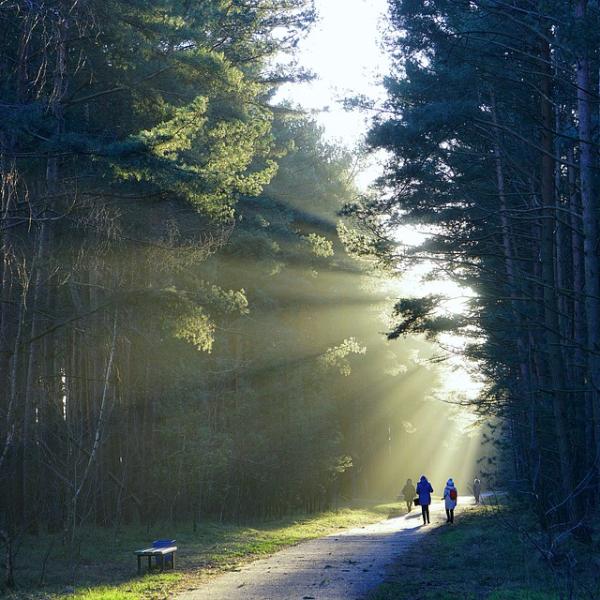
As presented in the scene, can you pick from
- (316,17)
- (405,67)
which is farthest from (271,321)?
(405,67)

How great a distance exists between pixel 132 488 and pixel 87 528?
15.0 ft

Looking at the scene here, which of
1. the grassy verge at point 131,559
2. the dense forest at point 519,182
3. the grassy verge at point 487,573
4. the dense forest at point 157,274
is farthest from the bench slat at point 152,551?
the dense forest at point 519,182

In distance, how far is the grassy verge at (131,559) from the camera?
11797mm

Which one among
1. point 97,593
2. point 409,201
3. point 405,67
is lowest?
point 97,593

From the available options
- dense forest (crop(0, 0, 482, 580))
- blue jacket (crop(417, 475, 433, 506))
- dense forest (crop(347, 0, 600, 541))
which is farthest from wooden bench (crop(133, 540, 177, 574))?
blue jacket (crop(417, 475, 433, 506))

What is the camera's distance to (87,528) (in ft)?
65.8

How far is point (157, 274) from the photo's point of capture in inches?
784

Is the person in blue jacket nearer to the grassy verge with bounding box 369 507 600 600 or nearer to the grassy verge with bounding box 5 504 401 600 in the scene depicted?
the grassy verge with bounding box 5 504 401 600

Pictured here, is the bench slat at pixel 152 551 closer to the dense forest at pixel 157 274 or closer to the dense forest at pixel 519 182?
the dense forest at pixel 157 274

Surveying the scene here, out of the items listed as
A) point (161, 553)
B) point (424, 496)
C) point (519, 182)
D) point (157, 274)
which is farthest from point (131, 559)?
point (424, 496)

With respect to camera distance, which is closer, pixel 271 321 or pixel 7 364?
pixel 7 364

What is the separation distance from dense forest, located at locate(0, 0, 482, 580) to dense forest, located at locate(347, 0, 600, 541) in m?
2.61

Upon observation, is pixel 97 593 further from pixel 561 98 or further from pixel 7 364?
pixel 561 98

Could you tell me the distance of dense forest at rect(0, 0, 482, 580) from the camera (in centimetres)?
1452
